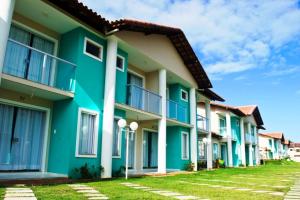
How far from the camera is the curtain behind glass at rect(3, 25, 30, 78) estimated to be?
9.51 meters

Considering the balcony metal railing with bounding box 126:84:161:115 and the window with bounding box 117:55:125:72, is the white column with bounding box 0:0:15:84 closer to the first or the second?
the window with bounding box 117:55:125:72

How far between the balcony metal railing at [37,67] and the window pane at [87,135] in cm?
127

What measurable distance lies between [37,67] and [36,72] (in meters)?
0.19

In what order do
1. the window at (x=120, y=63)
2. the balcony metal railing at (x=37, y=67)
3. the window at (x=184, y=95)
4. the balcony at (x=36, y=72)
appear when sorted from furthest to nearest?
the window at (x=184, y=95) → the window at (x=120, y=63) → the balcony metal railing at (x=37, y=67) → the balcony at (x=36, y=72)

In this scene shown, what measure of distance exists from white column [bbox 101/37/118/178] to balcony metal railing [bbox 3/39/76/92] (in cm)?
153

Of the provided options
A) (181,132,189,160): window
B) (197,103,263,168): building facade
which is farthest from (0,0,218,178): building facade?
(197,103,263,168): building facade

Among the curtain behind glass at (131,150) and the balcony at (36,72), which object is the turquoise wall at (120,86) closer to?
the balcony at (36,72)

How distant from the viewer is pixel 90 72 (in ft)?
37.9

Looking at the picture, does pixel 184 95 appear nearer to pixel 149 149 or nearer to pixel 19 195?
pixel 149 149

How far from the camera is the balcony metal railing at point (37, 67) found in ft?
31.5

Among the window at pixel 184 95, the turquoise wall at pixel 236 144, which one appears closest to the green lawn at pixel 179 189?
the window at pixel 184 95

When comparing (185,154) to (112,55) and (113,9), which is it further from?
(113,9)

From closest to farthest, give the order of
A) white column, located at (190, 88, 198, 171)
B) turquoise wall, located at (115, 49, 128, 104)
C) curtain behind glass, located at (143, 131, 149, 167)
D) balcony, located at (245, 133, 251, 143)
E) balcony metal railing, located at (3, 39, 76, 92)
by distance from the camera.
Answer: balcony metal railing, located at (3, 39, 76, 92), turquoise wall, located at (115, 49, 128, 104), curtain behind glass, located at (143, 131, 149, 167), white column, located at (190, 88, 198, 171), balcony, located at (245, 133, 251, 143)

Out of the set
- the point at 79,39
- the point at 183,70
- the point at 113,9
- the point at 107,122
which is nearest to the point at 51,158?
the point at 107,122
